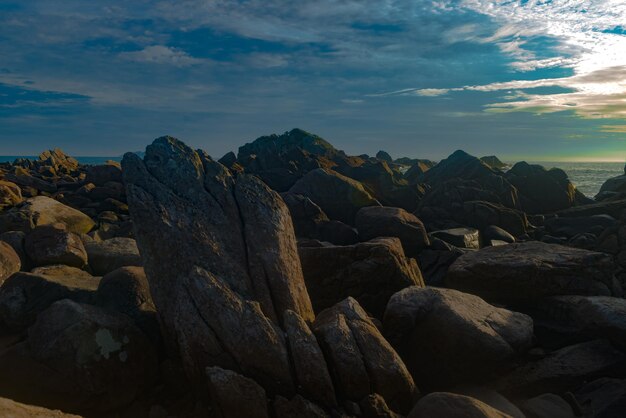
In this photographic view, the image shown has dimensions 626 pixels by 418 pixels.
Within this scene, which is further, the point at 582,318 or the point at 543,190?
the point at 543,190

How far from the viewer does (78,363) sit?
7.77 metres

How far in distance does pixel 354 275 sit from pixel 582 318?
18.2ft

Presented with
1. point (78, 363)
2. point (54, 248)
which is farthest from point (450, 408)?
point (54, 248)

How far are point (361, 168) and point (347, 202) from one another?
19.5 metres

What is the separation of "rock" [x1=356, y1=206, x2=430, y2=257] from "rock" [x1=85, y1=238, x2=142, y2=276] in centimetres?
986

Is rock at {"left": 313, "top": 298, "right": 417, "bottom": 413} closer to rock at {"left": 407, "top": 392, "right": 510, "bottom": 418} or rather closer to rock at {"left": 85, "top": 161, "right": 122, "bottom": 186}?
rock at {"left": 407, "top": 392, "right": 510, "bottom": 418}

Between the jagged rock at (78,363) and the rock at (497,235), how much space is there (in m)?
20.0

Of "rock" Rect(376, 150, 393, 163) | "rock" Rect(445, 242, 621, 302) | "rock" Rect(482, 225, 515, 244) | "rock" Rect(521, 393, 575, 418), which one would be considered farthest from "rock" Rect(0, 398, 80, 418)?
"rock" Rect(376, 150, 393, 163)

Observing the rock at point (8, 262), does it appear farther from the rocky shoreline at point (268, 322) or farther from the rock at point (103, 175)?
the rock at point (103, 175)

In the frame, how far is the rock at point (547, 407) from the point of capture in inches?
325

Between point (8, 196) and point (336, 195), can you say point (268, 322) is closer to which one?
point (336, 195)

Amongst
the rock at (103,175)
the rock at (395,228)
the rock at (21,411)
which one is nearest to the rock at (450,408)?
the rock at (21,411)

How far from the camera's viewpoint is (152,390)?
8.31 m

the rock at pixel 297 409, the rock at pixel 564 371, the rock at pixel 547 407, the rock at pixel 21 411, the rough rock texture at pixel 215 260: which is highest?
the rough rock texture at pixel 215 260
